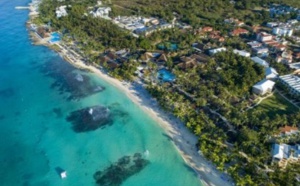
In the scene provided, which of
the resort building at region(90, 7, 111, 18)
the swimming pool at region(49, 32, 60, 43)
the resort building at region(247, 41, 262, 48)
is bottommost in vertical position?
the swimming pool at region(49, 32, 60, 43)

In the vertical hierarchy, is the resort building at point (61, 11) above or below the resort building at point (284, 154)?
below

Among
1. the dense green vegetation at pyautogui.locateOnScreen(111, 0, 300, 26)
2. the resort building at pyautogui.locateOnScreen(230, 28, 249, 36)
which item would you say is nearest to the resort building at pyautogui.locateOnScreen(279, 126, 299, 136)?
the resort building at pyautogui.locateOnScreen(230, 28, 249, 36)

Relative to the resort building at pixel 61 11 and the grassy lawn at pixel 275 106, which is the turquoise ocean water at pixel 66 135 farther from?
the resort building at pixel 61 11

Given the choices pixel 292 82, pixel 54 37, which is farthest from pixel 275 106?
pixel 54 37

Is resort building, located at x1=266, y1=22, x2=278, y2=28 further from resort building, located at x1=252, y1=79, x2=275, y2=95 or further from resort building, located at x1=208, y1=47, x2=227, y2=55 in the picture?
resort building, located at x1=252, y1=79, x2=275, y2=95

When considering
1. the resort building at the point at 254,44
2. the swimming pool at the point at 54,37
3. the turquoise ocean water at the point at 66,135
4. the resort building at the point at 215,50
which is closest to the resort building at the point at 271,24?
the resort building at the point at 254,44

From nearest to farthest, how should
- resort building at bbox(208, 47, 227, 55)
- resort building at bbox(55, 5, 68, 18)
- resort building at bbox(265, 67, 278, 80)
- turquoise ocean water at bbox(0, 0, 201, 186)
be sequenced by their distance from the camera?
turquoise ocean water at bbox(0, 0, 201, 186) → resort building at bbox(265, 67, 278, 80) → resort building at bbox(208, 47, 227, 55) → resort building at bbox(55, 5, 68, 18)

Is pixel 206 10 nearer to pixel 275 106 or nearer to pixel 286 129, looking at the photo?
pixel 275 106
